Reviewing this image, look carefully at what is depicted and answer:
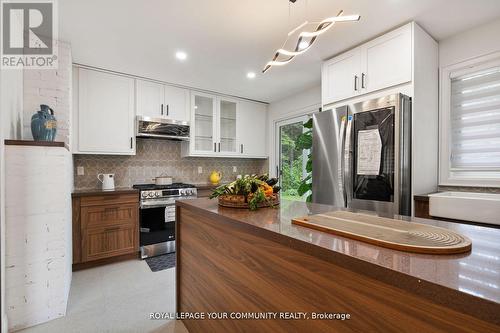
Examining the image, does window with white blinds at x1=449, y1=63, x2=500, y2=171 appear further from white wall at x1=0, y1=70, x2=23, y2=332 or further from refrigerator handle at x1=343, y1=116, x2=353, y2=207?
white wall at x1=0, y1=70, x2=23, y2=332

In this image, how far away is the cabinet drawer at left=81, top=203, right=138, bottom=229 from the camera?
2830 mm

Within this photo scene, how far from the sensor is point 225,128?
4316 mm

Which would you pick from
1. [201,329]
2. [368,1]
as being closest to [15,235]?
[201,329]

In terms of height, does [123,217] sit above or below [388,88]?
below

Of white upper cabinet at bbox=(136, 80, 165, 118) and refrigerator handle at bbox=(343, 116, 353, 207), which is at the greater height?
white upper cabinet at bbox=(136, 80, 165, 118)

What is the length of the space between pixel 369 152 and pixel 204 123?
267cm

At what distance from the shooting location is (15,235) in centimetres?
174

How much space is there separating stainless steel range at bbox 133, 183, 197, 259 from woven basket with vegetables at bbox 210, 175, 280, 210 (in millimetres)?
1969

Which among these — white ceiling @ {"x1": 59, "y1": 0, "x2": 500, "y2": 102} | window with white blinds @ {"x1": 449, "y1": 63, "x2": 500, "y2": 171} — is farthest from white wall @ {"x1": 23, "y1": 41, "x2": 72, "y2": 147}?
window with white blinds @ {"x1": 449, "y1": 63, "x2": 500, "y2": 171}

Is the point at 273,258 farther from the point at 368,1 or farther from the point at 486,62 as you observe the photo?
the point at 486,62

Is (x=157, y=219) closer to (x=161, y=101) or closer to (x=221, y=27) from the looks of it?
(x=161, y=101)

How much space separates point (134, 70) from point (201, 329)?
10.1ft

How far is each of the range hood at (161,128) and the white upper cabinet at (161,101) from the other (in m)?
0.15

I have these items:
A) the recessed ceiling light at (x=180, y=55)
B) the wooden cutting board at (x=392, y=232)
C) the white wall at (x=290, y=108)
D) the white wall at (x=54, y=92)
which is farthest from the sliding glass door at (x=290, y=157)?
the white wall at (x=54, y=92)
